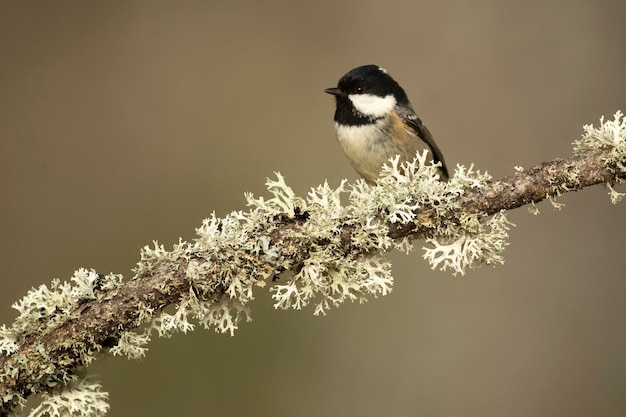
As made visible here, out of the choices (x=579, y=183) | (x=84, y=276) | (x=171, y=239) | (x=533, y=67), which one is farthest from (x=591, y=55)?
(x=84, y=276)

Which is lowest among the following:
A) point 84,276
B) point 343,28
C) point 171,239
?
point 84,276

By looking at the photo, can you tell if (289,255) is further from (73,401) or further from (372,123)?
(372,123)

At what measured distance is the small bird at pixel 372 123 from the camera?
2.29 m

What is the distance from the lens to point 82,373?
120 centimetres

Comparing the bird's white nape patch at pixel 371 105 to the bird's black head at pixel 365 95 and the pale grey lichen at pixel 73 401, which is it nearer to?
the bird's black head at pixel 365 95

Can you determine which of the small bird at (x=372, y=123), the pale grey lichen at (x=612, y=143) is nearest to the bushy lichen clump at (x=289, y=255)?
the pale grey lichen at (x=612, y=143)

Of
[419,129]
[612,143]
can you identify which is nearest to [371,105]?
[419,129]

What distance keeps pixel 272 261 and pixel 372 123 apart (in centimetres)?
120

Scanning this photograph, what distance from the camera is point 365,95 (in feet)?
7.65

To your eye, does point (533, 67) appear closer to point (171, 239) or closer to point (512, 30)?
point (512, 30)

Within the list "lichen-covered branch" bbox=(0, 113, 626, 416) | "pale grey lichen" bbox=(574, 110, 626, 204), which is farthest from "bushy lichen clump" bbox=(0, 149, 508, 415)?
"pale grey lichen" bbox=(574, 110, 626, 204)

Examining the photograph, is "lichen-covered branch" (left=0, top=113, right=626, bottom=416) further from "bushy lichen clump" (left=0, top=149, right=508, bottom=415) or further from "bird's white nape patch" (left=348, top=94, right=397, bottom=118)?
"bird's white nape patch" (left=348, top=94, right=397, bottom=118)

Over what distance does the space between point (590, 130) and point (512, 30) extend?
6.34 feet

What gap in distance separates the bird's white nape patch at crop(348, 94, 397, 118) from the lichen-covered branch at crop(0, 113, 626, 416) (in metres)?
1.03
